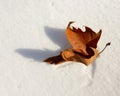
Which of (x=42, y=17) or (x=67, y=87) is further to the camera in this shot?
(x=42, y=17)

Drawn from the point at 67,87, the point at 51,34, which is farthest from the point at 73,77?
the point at 51,34

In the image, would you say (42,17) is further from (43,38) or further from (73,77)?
(73,77)

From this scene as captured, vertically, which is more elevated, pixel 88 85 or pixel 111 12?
pixel 111 12

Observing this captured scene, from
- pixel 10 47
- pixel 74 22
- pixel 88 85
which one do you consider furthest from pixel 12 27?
pixel 88 85

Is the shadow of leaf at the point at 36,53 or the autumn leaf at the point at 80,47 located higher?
the autumn leaf at the point at 80,47
